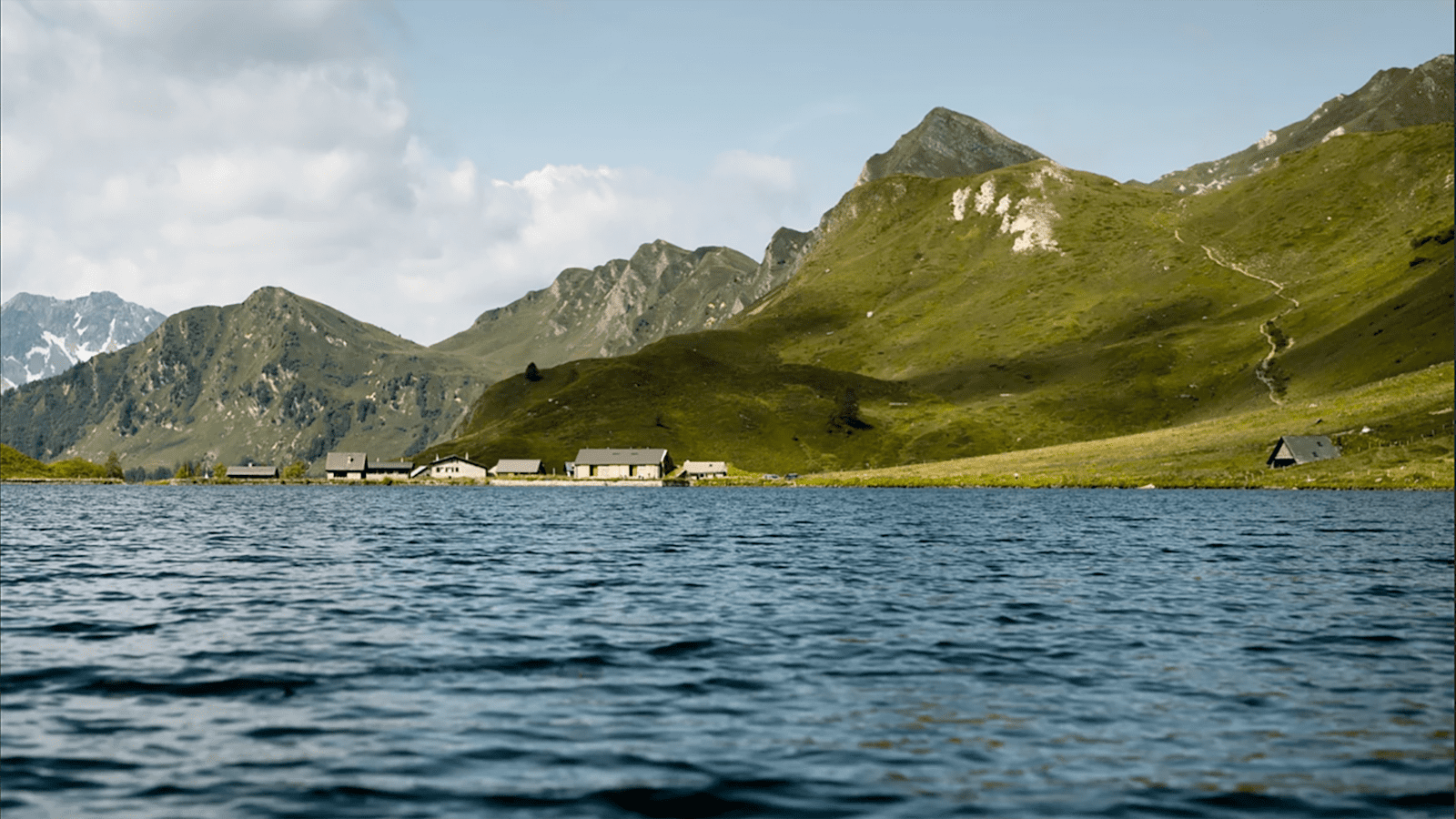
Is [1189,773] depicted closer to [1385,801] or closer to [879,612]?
[1385,801]

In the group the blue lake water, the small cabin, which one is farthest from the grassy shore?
the blue lake water

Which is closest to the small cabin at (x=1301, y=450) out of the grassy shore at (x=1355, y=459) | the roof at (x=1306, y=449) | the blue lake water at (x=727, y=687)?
the roof at (x=1306, y=449)

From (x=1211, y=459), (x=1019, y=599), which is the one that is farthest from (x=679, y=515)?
(x=1211, y=459)

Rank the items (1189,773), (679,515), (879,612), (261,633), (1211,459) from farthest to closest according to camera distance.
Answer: (1211,459), (679,515), (879,612), (261,633), (1189,773)

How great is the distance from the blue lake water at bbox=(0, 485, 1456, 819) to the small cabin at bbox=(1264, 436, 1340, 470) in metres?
133

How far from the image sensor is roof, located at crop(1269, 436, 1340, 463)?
175m

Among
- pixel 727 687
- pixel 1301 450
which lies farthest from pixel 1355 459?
pixel 727 687

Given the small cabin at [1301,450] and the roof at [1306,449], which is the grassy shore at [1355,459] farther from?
the roof at [1306,449]

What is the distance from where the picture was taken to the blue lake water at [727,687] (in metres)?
15.8

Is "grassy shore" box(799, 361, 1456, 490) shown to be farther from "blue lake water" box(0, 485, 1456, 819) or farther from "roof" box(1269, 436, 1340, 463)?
"blue lake water" box(0, 485, 1456, 819)

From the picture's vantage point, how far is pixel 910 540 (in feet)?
231

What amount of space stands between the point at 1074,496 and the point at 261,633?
13924cm

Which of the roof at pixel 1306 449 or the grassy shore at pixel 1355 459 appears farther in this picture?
the roof at pixel 1306 449

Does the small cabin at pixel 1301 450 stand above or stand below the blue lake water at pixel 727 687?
above
